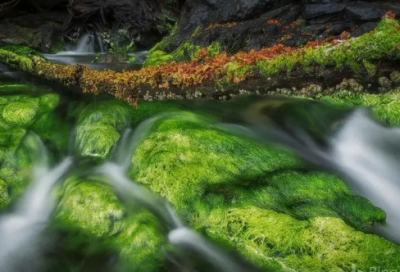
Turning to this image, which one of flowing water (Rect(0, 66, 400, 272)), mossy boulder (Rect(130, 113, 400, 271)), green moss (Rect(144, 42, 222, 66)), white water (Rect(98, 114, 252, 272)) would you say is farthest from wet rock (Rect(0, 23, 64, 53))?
mossy boulder (Rect(130, 113, 400, 271))

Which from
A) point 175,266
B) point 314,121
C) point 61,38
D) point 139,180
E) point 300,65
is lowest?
point 175,266

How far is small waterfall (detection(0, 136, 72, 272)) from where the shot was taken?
3850mm

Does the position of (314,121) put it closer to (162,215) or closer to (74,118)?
(162,215)

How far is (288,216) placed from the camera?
3.68 m

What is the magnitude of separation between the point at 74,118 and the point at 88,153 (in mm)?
1444

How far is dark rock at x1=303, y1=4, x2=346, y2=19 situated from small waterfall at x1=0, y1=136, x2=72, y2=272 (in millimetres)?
10189

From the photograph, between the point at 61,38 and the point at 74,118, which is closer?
the point at 74,118

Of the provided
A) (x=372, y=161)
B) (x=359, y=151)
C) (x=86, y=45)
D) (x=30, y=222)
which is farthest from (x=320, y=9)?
(x=86, y=45)

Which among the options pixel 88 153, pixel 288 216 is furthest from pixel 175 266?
pixel 88 153

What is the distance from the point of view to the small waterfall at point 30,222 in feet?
12.6

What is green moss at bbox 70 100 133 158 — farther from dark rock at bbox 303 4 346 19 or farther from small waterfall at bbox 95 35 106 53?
small waterfall at bbox 95 35 106 53

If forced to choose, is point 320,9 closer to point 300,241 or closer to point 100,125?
point 100,125

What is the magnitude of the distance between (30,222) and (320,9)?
11.6 metres

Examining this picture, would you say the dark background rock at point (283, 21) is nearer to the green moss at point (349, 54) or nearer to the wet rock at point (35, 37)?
the green moss at point (349, 54)
